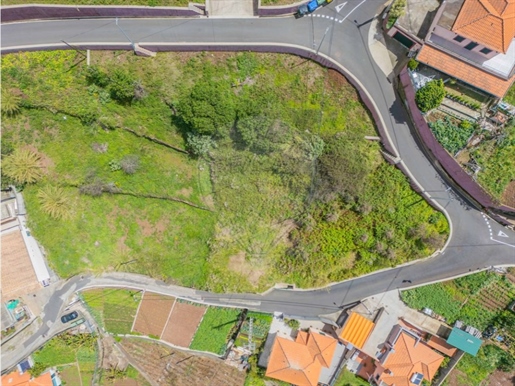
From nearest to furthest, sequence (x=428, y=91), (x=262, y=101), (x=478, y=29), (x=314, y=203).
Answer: (x=478, y=29) → (x=428, y=91) → (x=262, y=101) → (x=314, y=203)

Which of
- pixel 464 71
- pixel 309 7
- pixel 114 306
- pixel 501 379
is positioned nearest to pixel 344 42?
pixel 309 7

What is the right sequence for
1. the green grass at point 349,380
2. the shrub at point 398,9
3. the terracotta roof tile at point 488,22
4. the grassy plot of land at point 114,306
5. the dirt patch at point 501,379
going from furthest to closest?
the green grass at point 349,380
the grassy plot of land at point 114,306
the dirt patch at point 501,379
the shrub at point 398,9
the terracotta roof tile at point 488,22

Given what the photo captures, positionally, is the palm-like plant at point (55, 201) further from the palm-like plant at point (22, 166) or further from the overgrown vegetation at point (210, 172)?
the palm-like plant at point (22, 166)

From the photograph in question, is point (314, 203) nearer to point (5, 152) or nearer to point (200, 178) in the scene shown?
point (200, 178)

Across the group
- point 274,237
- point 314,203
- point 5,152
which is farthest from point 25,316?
point 314,203

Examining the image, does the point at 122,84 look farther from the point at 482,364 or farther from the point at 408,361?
the point at 482,364

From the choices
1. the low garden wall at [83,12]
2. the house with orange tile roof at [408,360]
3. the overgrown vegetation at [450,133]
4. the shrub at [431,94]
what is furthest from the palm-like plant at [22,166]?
the house with orange tile roof at [408,360]
